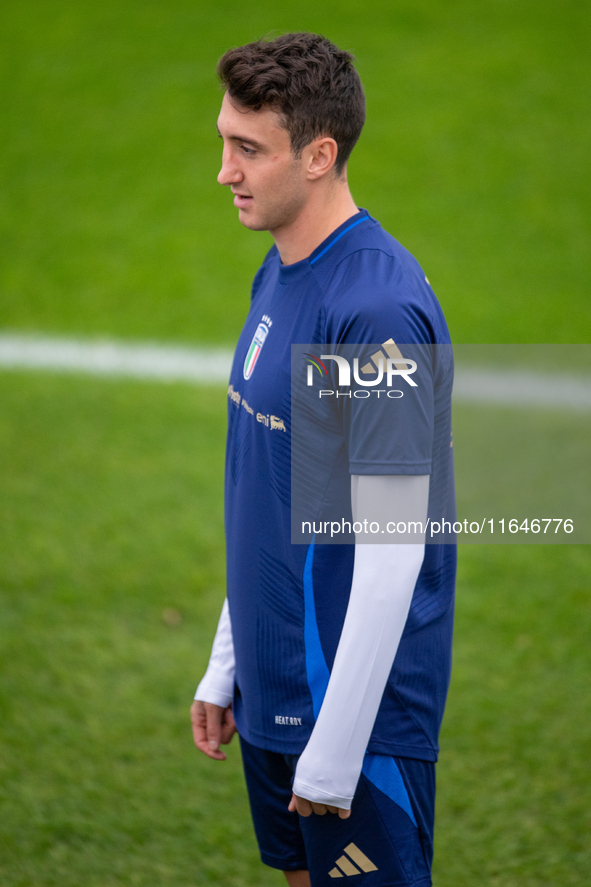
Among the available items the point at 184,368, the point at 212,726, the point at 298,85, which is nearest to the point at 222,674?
the point at 212,726

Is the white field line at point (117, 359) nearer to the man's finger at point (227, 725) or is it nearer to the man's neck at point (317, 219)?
the man's finger at point (227, 725)

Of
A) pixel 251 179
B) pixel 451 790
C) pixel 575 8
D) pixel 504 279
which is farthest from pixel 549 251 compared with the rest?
pixel 251 179

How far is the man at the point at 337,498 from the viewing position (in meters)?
1.37

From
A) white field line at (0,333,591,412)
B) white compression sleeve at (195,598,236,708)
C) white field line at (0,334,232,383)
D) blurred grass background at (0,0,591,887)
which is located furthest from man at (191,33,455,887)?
white field line at (0,334,232,383)

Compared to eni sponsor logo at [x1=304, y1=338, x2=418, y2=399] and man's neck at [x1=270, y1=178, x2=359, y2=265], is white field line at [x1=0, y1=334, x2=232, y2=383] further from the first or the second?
eni sponsor logo at [x1=304, y1=338, x2=418, y2=399]

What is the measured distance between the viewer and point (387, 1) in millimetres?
10156

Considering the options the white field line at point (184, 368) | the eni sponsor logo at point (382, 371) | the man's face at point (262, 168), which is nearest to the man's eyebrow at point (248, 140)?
the man's face at point (262, 168)

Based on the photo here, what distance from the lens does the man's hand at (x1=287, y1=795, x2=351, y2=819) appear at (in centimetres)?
144

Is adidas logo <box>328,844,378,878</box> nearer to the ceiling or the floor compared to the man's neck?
nearer to the floor

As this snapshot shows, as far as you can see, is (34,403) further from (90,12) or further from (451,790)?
(90,12)

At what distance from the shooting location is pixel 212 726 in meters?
1.92

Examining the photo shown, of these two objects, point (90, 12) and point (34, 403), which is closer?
point (34, 403)

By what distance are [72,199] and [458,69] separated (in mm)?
4324

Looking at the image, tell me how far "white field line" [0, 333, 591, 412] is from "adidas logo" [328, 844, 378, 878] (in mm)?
4125
